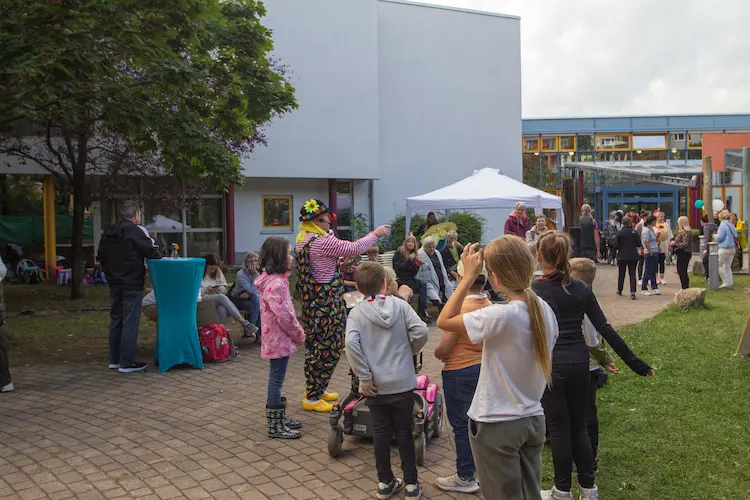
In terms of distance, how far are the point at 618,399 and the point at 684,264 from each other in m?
9.37

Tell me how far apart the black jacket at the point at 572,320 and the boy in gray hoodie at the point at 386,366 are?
0.83 meters

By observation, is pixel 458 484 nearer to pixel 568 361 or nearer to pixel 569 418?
pixel 569 418

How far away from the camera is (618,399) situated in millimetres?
6512

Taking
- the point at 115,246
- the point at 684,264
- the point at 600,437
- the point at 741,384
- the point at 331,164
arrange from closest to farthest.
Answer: the point at 600,437
the point at 741,384
the point at 115,246
the point at 684,264
the point at 331,164

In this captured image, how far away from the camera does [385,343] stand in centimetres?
436

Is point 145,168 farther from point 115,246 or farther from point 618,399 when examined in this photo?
point 618,399

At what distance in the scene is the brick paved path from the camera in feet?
15.2

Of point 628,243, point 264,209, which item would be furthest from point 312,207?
point 264,209

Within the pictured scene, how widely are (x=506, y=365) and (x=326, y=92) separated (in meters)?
21.5

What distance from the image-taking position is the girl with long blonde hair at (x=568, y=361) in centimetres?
402

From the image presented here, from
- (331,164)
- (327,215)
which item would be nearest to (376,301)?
(327,215)

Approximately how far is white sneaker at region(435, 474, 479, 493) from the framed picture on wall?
20683 mm

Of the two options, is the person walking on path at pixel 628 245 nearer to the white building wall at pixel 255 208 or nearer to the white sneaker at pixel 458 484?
the white sneaker at pixel 458 484

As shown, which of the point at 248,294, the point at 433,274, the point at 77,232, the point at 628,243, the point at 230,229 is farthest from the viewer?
the point at 230,229
